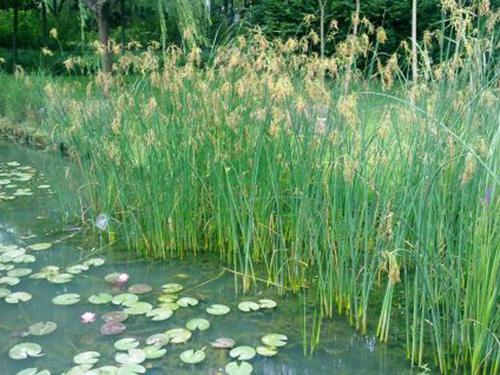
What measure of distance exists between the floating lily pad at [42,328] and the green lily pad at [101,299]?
9.2 inches

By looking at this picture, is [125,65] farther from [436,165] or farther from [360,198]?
[436,165]

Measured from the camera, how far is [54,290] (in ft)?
9.58

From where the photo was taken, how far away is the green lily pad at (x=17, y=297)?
2746 millimetres

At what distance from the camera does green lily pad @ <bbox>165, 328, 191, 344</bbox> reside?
7.88 feet

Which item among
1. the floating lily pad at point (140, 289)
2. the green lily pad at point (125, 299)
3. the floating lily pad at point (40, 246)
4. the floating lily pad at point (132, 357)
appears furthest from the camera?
the floating lily pad at point (40, 246)

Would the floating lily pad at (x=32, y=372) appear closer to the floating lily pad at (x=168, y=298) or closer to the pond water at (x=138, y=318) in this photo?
the pond water at (x=138, y=318)

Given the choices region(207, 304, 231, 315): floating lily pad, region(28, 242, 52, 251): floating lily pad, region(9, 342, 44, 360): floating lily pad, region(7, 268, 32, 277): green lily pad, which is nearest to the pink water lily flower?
region(9, 342, 44, 360): floating lily pad

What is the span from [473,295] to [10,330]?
5.87 feet

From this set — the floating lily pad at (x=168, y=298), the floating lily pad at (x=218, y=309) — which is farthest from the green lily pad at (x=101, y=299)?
the floating lily pad at (x=218, y=309)

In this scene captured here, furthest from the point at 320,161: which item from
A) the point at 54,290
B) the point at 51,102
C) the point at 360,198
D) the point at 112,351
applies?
the point at 51,102

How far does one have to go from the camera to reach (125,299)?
2.76m

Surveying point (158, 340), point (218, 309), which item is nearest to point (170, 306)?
point (218, 309)

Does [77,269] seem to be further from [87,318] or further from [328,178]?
[328,178]

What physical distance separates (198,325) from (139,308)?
11.9 inches
